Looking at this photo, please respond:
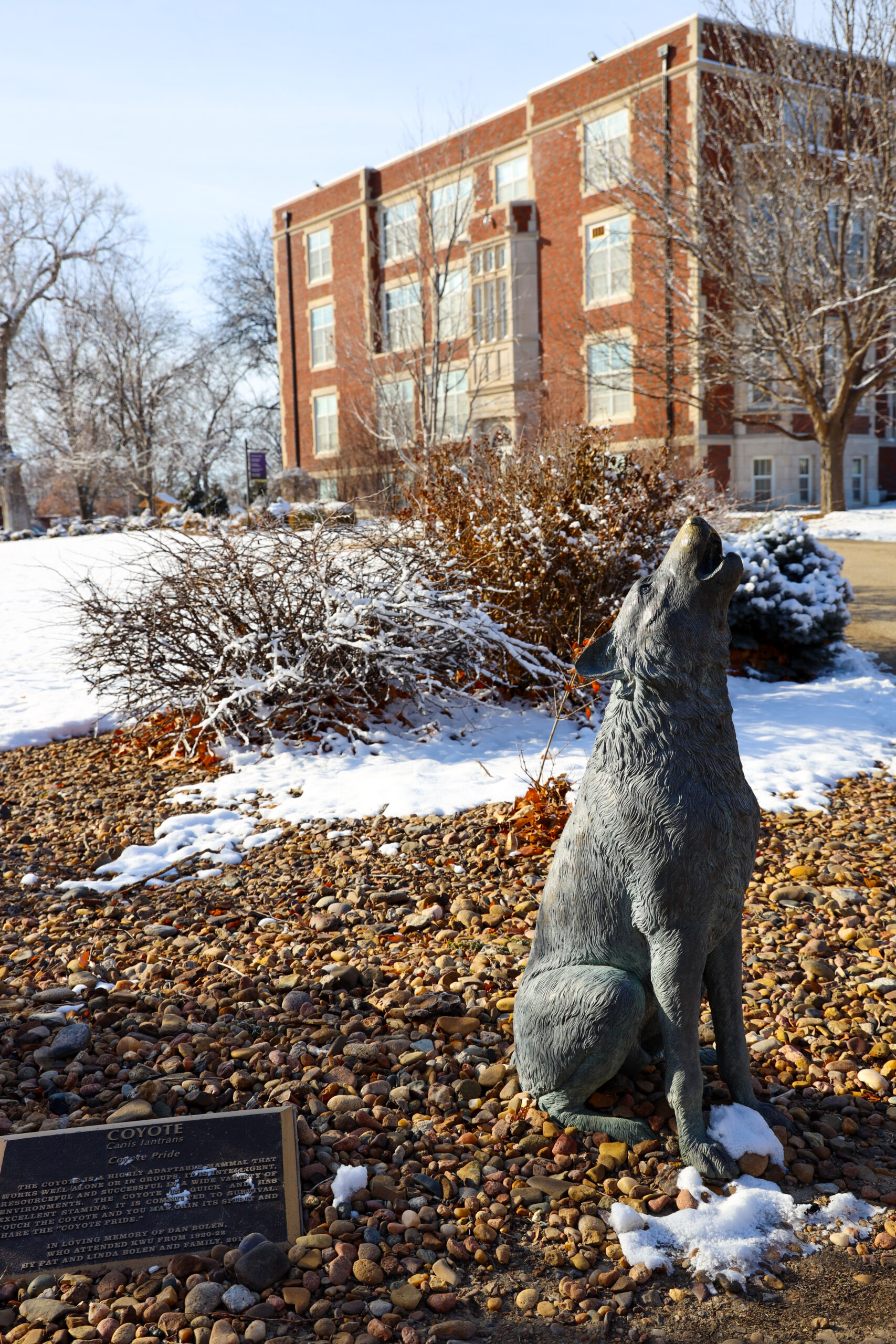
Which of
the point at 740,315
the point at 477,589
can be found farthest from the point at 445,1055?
the point at 740,315

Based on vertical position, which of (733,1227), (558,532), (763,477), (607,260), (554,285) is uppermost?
(607,260)

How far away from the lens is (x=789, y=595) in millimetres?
8109

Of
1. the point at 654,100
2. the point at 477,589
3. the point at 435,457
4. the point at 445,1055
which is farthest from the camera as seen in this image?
the point at 654,100

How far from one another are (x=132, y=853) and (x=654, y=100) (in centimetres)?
2239

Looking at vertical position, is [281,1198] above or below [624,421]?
below

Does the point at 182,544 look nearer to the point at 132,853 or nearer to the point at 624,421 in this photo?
the point at 132,853

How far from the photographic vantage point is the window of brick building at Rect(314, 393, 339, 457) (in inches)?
1371

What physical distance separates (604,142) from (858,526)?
10833 millimetres

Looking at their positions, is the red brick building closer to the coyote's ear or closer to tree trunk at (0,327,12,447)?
tree trunk at (0,327,12,447)

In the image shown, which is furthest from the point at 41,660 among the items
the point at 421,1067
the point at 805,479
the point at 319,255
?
the point at 319,255

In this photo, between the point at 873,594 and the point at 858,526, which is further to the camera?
the point at 858,526

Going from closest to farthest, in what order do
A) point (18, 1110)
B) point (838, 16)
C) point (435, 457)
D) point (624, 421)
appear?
point (18, 1110) < point (435, 457) < point (838, 16) < point (624, 421)

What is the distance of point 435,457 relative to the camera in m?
8.02

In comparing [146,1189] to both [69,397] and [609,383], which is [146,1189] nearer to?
[609,383]
